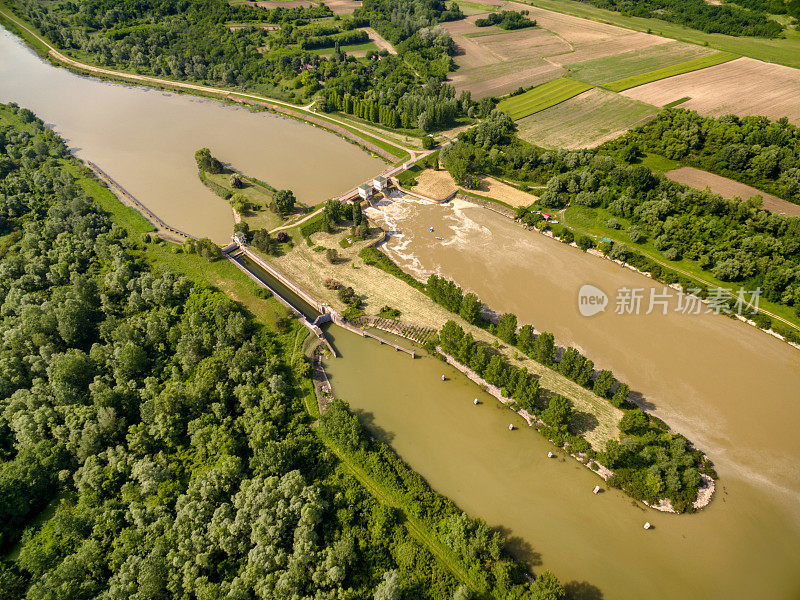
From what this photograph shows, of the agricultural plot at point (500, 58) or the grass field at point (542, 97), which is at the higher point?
the agricultural plot at point (500, 58)

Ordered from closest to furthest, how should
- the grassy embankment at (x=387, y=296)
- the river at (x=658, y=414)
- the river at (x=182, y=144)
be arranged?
the river at (x=658, y=414) → the grassy embankment at (x=387, y=296) → the river at (x=182, y=144)

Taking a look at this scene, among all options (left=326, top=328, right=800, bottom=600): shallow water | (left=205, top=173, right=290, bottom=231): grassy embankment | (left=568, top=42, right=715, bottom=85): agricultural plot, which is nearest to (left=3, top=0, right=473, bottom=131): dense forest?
(left=205, top=173, right=290, bottom=231): grassy embankment

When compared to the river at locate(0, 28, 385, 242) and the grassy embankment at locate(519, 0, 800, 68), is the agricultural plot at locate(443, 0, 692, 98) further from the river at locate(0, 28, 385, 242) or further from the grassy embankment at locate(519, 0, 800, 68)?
the river at locate(0, 28, 385, 242)

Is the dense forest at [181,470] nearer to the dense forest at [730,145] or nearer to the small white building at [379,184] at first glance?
the small white building at [379,184]

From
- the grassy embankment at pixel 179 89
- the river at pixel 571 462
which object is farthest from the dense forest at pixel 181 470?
the grassy embankment at pixel 179 89

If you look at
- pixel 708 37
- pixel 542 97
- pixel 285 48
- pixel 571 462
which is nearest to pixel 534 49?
pixel 542 97

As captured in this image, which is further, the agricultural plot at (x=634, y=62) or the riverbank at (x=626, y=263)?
the agricultural plot at (x=634, y=62)

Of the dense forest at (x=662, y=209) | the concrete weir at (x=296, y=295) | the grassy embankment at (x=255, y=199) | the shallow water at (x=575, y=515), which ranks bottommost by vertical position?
the shallow water at (x=575, y=515)

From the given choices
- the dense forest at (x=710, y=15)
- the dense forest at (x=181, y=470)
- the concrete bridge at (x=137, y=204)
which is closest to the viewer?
the dense forest at (x=181, y=470)
